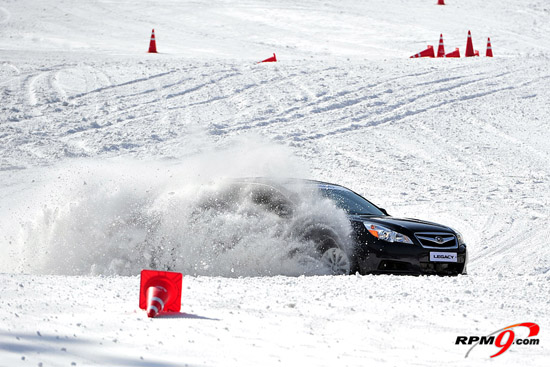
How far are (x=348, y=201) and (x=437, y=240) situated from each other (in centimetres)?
124

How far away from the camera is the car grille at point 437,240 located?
7.83 meters

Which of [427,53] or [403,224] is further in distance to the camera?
[427,53]

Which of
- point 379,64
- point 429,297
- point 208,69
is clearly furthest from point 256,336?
point 379,64

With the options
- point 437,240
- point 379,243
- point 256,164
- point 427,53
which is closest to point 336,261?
point 379,243

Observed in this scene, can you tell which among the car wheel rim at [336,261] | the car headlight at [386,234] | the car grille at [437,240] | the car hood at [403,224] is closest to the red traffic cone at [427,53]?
the car hood at [403,224]

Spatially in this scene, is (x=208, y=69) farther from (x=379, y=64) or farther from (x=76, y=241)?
(x=76, y=241)

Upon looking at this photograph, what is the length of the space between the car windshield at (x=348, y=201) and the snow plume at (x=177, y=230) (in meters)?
0.29

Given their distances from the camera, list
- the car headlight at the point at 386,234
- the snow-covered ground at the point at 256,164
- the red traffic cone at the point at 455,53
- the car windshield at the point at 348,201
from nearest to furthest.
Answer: the snow-covered ground at the point at 256,164 → the car headlight at the point at 386,234 → the car windshield at the point at 348,201 → the red traffic cone at the point at 455,53

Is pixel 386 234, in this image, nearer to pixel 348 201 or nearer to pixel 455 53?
pixel 348 201

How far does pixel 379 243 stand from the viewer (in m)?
7.66

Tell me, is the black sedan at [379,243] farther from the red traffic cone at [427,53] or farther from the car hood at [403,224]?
the red traffic cone at [427,53]

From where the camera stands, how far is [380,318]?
5.37 metres

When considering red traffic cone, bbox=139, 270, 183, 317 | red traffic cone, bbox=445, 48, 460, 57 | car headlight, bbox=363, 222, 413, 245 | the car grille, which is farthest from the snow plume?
red traffic cone, bbox=445, 48, 460, 57

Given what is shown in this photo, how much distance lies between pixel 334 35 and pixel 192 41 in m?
4.90
